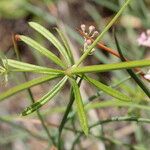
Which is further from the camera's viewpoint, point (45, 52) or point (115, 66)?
point (45, 52)

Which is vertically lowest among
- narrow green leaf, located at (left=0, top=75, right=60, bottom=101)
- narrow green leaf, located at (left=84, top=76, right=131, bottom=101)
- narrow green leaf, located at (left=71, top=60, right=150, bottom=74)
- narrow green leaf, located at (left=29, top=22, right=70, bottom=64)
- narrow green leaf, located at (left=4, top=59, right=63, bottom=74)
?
narrow green leaf, located at (left=71, top=60, right=150, bottom=74)

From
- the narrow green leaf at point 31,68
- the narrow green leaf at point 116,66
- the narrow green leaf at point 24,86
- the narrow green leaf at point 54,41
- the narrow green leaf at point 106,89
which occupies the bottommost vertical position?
the narrow green leaf at point 116,66

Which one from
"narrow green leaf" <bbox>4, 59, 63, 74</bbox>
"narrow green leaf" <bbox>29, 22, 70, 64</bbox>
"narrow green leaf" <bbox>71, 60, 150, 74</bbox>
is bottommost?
"narrow green leaf" <bbox>71, 60, 150, 74</bbox>

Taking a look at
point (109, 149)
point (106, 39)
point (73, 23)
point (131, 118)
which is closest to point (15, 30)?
point (73, 23)

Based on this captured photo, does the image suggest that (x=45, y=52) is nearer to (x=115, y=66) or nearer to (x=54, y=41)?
(x=54, y=41)

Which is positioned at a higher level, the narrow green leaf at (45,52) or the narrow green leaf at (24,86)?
the narrow green leaf at (45,52)

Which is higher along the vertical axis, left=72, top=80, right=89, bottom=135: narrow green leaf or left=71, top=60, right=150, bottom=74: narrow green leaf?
left=72, top=80, right=89, bottom=135: narrow green leaf

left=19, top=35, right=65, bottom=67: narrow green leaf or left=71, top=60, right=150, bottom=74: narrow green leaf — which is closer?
left=71, top=60, right=150, bottom=74: narrow green leaf

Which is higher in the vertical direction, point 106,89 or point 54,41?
point 54,41

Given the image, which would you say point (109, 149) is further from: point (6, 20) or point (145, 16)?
point (6, 20)

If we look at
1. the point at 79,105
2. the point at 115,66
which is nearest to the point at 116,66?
the point at 115,66

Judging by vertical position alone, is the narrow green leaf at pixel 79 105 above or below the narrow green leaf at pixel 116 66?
above

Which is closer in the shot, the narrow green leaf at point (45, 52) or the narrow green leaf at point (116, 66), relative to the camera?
the narrow green leaf at point (116, 66)
